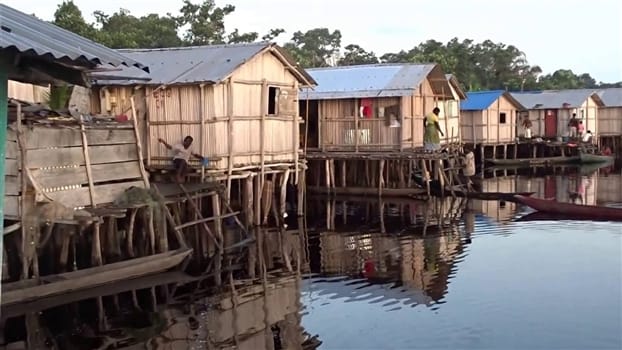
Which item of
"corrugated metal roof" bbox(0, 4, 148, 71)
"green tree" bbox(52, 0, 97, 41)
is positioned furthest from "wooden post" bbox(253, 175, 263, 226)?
"green tree" bbox(52, 0, 97, 41)

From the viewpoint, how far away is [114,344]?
33.8 ft

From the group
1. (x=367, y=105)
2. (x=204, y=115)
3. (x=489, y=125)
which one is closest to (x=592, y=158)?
(x=489, y=125)

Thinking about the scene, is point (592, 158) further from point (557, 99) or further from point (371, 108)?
point (371, 108)

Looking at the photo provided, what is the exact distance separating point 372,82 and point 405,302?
1424 cm

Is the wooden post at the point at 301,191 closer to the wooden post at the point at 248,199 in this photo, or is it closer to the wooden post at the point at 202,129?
the wooden post at the point at 248,199

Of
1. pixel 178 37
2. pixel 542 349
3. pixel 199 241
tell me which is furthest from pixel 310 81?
pixel 178 37

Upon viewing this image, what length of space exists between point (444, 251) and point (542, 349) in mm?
6656

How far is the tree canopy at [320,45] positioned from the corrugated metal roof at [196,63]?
1541 cm

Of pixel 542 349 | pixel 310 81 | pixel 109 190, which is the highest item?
pixel 310 81

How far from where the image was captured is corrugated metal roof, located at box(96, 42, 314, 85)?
16734 mm

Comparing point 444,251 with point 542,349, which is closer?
point 542,349

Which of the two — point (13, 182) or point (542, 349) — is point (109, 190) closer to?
point (13, 182)

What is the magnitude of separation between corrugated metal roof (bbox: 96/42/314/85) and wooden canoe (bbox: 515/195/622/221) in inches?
296

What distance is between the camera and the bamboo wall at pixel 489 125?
36469 mm
